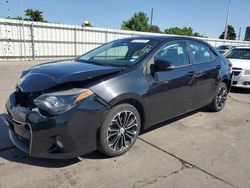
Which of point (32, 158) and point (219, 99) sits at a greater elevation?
point (219, 99)

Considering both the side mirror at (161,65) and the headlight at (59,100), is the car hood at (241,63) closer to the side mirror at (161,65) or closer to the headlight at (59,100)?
the side mirror at (161,65)

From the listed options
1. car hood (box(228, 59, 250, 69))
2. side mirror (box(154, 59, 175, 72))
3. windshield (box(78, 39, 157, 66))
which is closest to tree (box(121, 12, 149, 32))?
car hood (box(228, 59, 250, 69))

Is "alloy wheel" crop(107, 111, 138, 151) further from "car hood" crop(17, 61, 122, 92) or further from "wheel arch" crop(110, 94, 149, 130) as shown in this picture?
"car hood" crop(17, 61, 122, 92)

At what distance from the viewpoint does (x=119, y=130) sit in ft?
11.2

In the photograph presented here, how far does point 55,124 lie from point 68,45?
1612cm

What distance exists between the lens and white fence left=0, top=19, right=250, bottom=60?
597 inches

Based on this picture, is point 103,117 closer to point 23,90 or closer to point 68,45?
point 23,90

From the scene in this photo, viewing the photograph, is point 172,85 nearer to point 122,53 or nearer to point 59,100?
point 122,53

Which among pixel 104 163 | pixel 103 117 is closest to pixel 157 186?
pixel 104 163

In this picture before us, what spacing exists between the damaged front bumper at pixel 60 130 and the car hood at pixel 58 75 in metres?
0.30

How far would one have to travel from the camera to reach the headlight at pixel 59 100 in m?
2.83

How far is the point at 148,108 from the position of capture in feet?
12.1

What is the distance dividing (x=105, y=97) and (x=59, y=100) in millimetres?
543

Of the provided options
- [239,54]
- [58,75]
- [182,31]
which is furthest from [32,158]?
[182,31]
